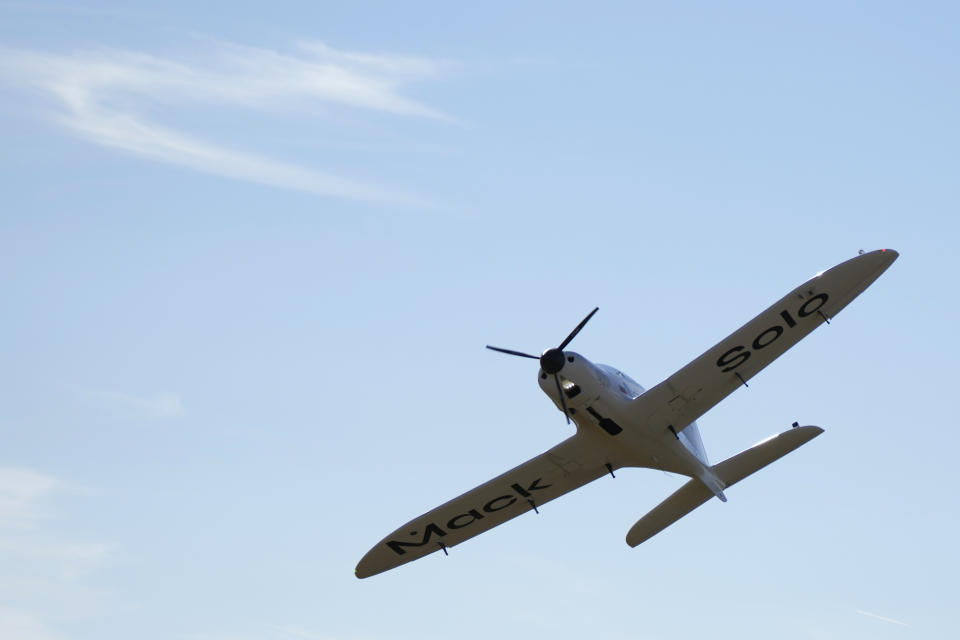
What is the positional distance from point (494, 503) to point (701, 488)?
4547mm

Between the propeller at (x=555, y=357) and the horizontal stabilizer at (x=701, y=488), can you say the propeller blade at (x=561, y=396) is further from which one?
the horizontal stabilizer at (x=701, y=488)

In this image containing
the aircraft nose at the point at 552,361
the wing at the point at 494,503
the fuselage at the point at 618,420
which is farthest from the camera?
the wing at the point at 494,503

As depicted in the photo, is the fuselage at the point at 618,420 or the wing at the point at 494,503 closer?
the fuselage at the point at 618,420

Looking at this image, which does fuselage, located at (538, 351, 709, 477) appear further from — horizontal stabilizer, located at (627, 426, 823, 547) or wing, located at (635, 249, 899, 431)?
horizontal stabilizer, located at (627, 426, 823, 547)

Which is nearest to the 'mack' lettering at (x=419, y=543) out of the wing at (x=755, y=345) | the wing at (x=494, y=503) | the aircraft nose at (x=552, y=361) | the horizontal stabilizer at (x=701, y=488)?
the wing at (x=494, y=503)

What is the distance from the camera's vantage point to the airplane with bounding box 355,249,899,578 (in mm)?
26719

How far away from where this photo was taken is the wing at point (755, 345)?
2636 centimetres

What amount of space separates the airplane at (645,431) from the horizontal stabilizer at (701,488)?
2 cm

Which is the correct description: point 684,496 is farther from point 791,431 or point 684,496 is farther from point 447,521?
point 447,521

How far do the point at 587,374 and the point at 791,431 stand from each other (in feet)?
16.7

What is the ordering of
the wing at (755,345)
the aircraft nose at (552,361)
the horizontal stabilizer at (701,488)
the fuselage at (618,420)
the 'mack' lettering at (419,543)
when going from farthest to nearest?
the 'mack' lettering at (419,543) < the horizontal stabilizer at (701,488) < the fuselage at (618,420) < the aircraft nose at (552,361) < the wing at (755,345)

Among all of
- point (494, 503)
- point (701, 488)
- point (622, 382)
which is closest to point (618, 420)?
point (622, 382)

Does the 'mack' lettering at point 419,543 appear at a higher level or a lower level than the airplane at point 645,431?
higher

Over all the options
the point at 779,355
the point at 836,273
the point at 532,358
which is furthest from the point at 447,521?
the point at 836,273
